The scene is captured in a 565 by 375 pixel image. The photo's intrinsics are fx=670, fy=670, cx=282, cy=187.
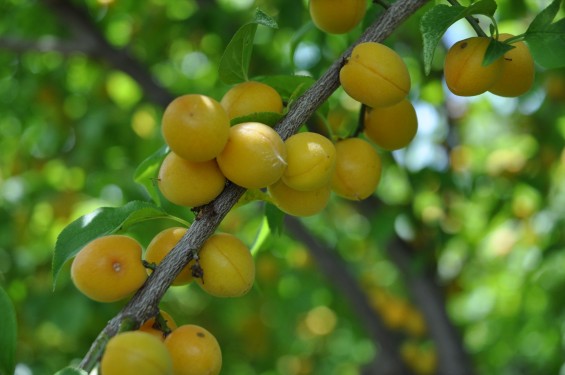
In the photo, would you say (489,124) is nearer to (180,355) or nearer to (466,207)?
(466,207)

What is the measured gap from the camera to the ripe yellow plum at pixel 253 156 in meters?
1.06

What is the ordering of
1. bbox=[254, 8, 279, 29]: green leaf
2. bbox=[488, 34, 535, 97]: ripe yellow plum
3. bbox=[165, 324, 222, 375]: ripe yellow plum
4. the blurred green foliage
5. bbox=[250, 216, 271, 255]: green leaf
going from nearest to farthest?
bbox=[165, 324, 222, 375]: ripe yellow plum, bbox=[254, 8, 279, 29]: green leaf, bbox=[488, 34, 535, 97]: ripe yellow plum, bbox=[250, 216, 271, 255]: green leaf, the blurred green foliage

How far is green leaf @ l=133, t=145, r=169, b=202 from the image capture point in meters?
1.47

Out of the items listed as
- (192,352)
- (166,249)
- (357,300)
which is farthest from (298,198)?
(357,300)

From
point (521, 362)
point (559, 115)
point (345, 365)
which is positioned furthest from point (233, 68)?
point (345, 365)

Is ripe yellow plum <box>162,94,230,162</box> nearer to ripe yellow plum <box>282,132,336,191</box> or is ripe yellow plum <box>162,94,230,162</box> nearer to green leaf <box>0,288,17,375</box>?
ripe yellow plum <box>282,132,336,191</box>

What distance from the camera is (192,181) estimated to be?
1.10m

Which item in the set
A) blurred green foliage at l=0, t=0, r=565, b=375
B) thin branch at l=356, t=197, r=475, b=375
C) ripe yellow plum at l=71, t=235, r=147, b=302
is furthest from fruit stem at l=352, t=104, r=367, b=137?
thin branch at l=356, t=197, r=475, b=375

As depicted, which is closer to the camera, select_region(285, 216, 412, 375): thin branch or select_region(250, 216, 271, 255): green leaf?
select_region(250, 216, 271, 255): green leaf

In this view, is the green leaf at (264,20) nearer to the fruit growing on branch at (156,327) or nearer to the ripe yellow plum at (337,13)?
the ripe yellow plum at (337,13)

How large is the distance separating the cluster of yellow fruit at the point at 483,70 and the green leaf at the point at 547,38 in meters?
0.04

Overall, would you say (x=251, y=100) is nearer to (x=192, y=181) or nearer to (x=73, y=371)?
(x=192, y=181)

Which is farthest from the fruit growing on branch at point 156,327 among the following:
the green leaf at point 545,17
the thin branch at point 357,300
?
the thin branch at point 357,300

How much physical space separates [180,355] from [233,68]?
23.2 inches
